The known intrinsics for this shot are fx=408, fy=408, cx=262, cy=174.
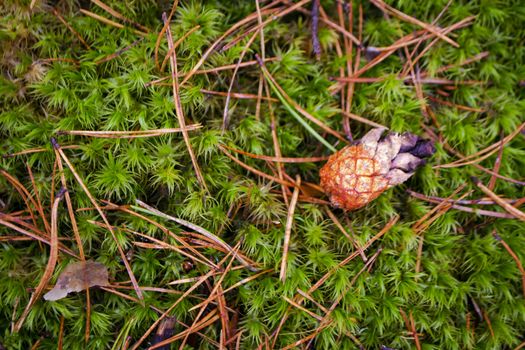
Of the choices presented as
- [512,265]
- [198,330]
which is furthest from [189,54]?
[512,265]

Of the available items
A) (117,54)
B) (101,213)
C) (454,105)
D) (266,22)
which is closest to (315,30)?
(266,22)

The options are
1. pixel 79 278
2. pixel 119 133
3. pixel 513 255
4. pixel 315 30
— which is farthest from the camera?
pixel 315 30

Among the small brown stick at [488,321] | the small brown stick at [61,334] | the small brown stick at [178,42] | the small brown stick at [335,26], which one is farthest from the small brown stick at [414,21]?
the small brown stick at [61,334]

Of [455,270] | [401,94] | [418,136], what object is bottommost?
[455,270]

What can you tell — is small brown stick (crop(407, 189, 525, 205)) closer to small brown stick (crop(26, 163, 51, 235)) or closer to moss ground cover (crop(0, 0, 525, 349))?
moss ground cover (crop(0, 0, 525, 349))

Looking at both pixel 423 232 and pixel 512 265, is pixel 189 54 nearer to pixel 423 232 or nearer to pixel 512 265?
pixel 423 232

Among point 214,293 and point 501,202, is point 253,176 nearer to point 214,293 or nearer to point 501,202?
point 214,293

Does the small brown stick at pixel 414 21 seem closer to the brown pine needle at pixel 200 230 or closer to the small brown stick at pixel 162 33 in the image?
the small brown stick at pixel 162 33
